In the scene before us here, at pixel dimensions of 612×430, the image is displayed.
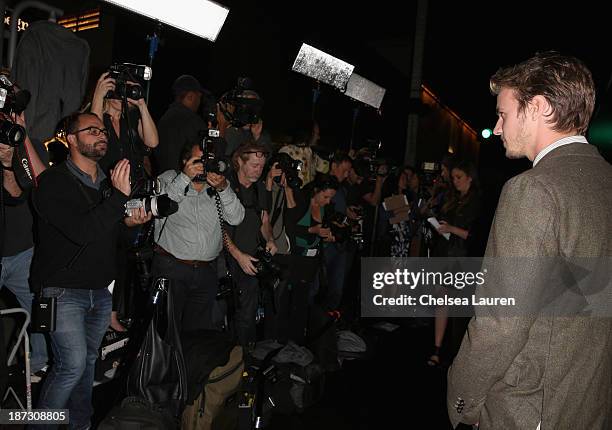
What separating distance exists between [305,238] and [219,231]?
1.40m

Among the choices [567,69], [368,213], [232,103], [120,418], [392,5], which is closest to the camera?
[567,69]

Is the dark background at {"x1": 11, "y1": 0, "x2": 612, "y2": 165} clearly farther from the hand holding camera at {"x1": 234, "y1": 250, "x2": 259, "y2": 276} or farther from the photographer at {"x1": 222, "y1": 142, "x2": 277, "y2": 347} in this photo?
the hand holding camera at {"x1": 234, "y1": 250, "x2": 259, "y2": 276}

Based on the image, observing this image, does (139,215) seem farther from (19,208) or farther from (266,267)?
(266,267)

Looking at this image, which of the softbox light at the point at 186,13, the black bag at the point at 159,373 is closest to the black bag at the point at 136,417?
the black bag at the point at 159,373

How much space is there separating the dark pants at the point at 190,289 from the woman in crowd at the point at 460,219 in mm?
2329

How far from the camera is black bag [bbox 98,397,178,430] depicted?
6.87 feet

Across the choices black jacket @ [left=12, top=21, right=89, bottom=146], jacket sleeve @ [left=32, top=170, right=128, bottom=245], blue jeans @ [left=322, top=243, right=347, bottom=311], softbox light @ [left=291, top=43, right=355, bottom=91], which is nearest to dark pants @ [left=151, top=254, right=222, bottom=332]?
jacket sleeve @ [left=32, top=170, right=128, bottom=245]

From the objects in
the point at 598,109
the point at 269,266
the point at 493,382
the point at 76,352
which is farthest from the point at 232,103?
the point at 598,109

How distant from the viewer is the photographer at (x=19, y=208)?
2123 millimetres

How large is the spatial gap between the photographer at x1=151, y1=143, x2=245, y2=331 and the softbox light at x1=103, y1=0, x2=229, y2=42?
3.71 feet

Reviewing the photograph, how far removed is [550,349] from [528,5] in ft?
22.5

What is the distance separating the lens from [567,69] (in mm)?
1268

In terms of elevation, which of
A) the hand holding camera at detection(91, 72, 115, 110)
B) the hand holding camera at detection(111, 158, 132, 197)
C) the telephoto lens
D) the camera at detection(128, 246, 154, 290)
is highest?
the hand holding camera at detection(91, 72, 115, 110)

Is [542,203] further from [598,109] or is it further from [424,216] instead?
[598,109]
